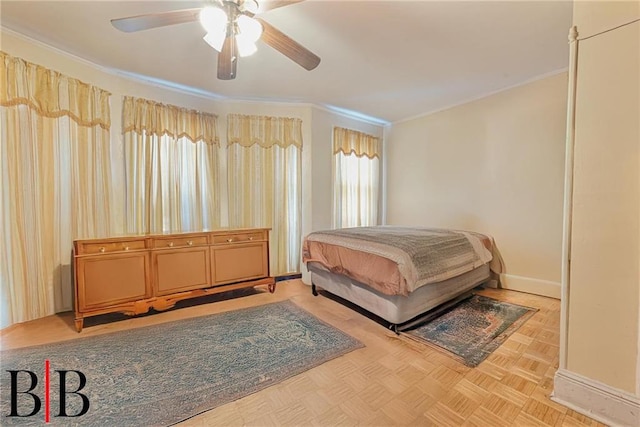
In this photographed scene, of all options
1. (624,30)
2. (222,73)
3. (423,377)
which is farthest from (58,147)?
(624,30)

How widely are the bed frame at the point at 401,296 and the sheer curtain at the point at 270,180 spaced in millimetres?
830

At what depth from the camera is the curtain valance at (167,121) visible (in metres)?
2.98

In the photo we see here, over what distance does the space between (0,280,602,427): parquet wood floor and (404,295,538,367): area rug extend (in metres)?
0.08

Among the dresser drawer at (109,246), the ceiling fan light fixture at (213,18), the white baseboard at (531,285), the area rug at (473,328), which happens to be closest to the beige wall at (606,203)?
the area rug at (473,328)

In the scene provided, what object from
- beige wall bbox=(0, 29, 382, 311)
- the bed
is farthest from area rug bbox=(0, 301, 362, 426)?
beige wall bbox=(0, 29, 382, 311)

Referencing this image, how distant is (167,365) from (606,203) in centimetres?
271

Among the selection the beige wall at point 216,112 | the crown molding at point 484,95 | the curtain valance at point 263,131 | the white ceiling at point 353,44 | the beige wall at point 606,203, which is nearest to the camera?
the beige wall at point 606,203

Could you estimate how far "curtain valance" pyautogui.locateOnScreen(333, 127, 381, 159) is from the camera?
4.21 m

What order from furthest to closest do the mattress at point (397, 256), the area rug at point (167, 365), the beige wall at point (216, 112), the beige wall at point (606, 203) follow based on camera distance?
the beige wall at point (216, 112)
the mattress at point (397, 256)
the area rug at point (167, 365)
the beige wall at point (606, 203)

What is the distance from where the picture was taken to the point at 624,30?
1.28 m

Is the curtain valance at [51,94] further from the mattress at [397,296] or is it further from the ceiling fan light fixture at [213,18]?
the mattress at [397,296]

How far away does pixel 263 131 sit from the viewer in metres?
3.78

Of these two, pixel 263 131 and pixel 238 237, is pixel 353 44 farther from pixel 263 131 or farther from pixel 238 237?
pixel 238 237

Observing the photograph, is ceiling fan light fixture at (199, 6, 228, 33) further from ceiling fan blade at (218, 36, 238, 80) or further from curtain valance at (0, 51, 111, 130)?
curtain valance at (0, 51, 111, 130)
